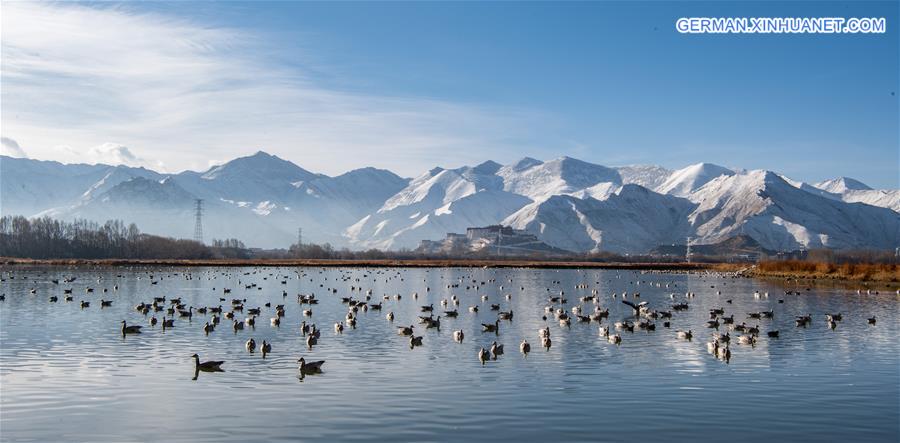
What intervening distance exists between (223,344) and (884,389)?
91.8 ft

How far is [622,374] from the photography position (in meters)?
31.9

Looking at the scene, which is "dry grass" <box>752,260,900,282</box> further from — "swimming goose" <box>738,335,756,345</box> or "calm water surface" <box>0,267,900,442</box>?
"swimming goose" <box>738,335,756,345</box>

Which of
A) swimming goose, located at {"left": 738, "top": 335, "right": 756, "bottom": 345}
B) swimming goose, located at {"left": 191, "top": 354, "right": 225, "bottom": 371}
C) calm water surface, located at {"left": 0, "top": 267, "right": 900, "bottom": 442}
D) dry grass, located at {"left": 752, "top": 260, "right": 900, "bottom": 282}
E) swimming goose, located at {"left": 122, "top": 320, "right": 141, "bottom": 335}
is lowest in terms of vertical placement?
calm water surface, located at {"left": 0, "top": 267, "right": 900, "bottom": 442}

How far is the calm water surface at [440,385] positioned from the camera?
74.6 ft

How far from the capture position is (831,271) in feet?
409

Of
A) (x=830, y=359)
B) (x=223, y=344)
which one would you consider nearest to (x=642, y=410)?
(x=830, y=359)

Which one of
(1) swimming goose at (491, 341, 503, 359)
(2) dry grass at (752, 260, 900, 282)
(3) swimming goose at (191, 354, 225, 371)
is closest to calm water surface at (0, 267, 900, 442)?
(3) swimming goose at (191, 354, 225, 371)

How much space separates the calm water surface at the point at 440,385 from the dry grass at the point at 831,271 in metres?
64.3

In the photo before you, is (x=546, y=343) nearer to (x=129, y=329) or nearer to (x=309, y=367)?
(x=309, y=367)

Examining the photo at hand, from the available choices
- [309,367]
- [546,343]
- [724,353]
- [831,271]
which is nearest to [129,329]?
[309,367]

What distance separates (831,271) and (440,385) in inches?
4352

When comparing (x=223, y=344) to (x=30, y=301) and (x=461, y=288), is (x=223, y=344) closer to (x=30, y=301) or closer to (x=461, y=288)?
(x=30, y=301)

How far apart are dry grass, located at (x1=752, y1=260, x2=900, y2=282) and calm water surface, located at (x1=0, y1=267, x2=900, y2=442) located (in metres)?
64.3

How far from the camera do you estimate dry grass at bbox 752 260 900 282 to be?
362 ft
